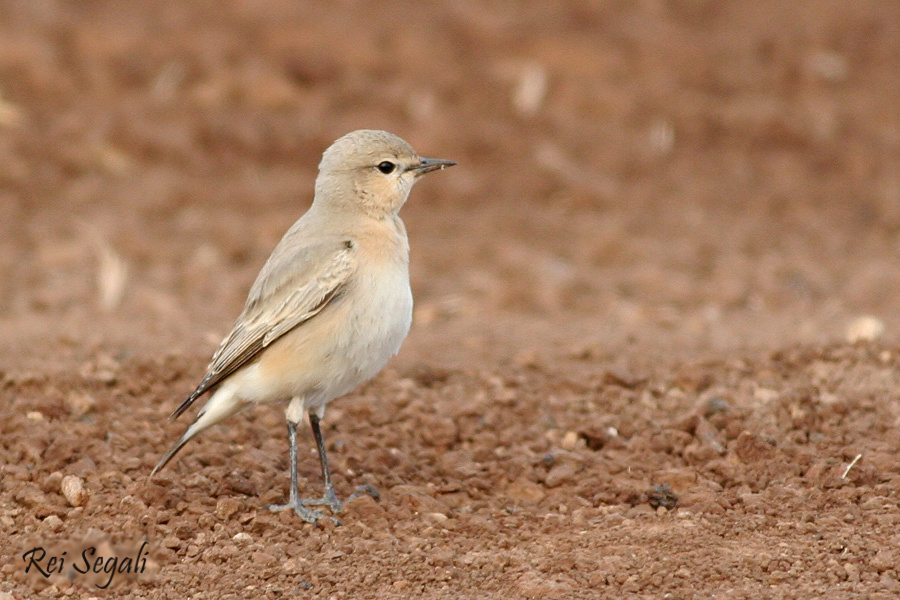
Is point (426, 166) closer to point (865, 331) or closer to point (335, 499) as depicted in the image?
point (335, 499)

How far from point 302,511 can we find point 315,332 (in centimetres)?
99

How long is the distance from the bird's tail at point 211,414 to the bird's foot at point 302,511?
0.57 m

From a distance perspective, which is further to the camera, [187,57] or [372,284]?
[187,57]

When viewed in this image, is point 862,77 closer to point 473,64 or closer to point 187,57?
point 473,64

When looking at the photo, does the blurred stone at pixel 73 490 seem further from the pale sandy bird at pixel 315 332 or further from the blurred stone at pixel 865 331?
the blurred stone at pixel 865 331

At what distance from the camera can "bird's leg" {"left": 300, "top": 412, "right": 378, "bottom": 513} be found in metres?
6.96

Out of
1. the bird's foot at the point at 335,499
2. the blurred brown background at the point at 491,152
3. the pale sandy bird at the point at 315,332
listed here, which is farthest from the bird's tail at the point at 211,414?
the blurred brown background at the point at 491,152

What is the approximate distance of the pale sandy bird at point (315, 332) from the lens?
683cm

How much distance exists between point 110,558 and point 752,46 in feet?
44.1

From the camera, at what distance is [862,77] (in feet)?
55.8

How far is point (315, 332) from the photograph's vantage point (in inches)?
270

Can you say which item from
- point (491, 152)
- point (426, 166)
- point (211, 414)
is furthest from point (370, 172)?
point (491, 152)

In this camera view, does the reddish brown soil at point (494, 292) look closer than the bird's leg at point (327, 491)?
Yes

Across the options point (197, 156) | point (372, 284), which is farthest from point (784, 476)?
point (197, 156)
